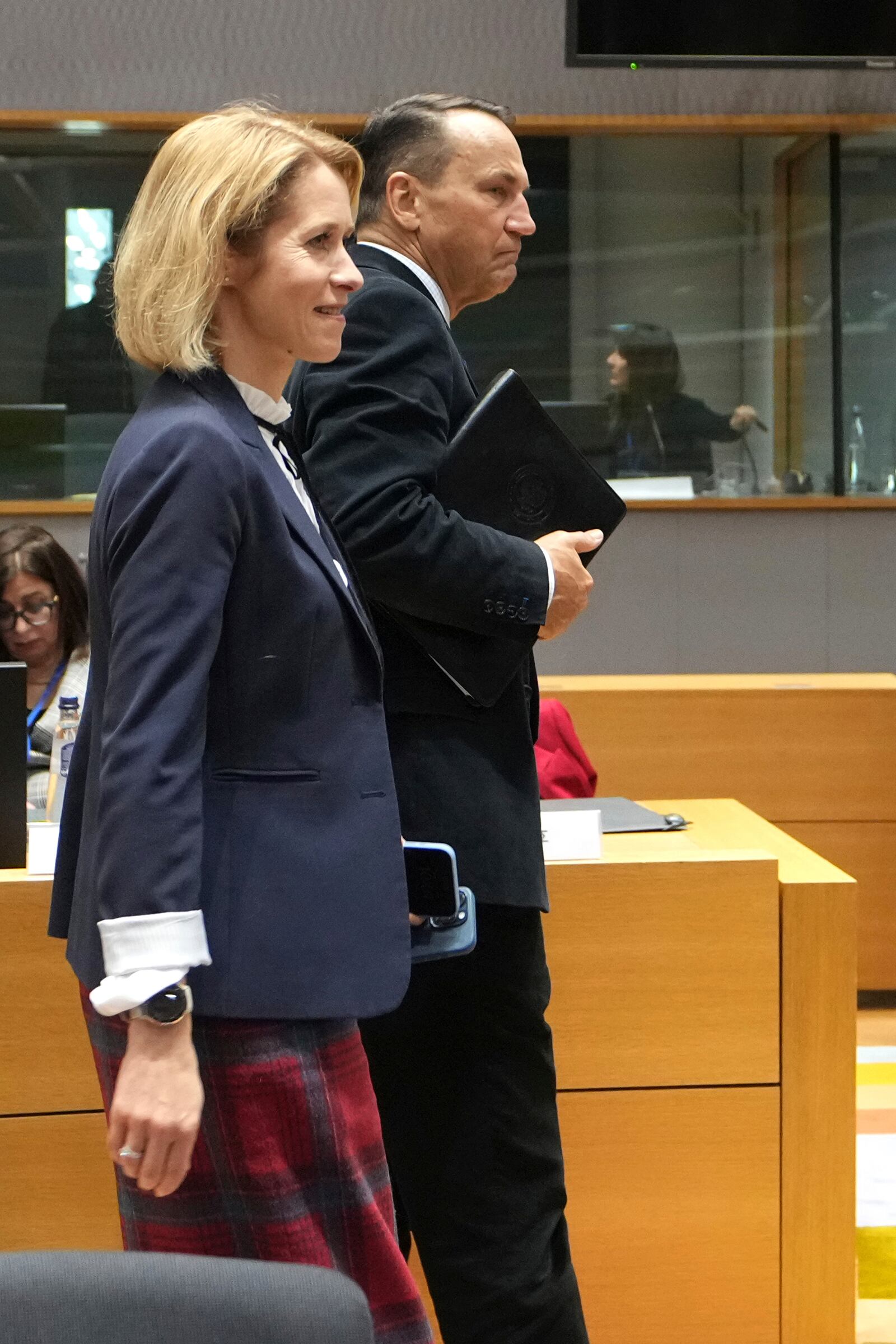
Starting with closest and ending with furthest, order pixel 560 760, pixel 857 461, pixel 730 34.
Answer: pixel 560 760 < pixel 730 34 < pixel 857 461

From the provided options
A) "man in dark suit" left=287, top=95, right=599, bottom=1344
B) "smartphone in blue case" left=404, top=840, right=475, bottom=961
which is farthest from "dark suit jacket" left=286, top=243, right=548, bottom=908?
"smartphone in blue case" left=404, top=840, right=475, bottom=961

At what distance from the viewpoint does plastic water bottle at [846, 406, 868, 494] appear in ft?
17.0

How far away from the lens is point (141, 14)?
4918 millimetres

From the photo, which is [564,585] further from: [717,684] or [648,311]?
[648,311]

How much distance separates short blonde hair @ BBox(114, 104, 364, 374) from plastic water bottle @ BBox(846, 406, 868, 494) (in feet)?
14.1

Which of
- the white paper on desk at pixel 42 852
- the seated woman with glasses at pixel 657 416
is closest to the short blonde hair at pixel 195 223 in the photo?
the white paper on desk at pixel 42 852

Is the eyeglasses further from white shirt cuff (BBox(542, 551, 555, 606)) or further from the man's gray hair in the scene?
white shirt cuff (BBox(542, 551, 555, 606))

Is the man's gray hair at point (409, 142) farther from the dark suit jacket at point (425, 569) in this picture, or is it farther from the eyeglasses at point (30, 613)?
the eyeglasses at point (30, 613)

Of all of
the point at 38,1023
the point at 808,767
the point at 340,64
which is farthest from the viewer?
the point at 340,64

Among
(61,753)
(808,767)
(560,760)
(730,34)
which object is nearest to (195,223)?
(61,753)

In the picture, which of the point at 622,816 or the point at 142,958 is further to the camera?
the point at 622,816

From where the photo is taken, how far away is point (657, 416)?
5273 millimetres

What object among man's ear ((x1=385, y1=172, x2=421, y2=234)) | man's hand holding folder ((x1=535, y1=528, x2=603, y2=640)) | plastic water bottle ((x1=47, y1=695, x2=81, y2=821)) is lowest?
plastic water bottle ((x1=47, y1=695, x2=81, y2=821))

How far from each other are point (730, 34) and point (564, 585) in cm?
374
